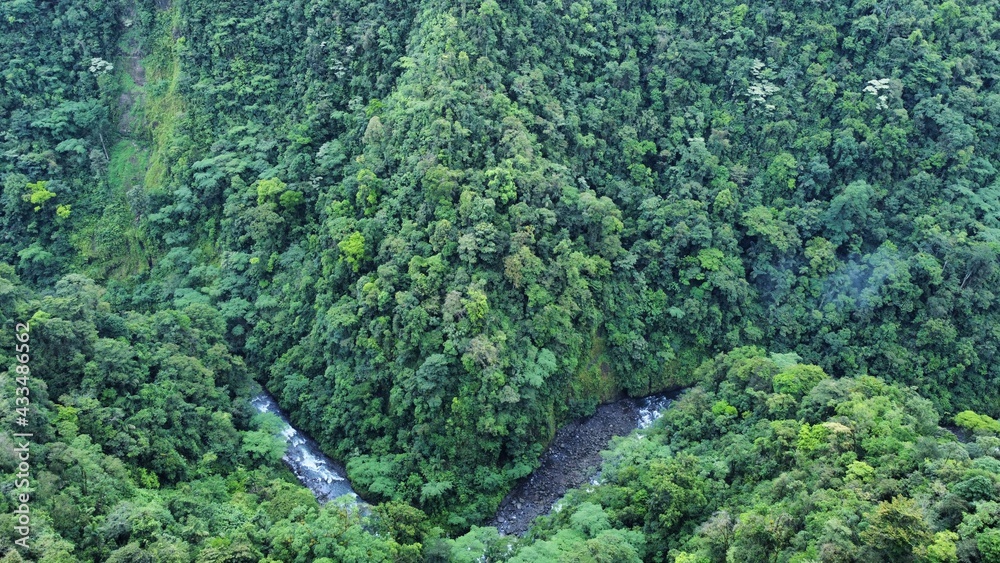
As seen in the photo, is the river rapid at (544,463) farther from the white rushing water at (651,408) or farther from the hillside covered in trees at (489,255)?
the hillside covered in trees at (489,255)

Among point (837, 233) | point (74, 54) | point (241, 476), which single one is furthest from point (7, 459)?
point (837, 233)

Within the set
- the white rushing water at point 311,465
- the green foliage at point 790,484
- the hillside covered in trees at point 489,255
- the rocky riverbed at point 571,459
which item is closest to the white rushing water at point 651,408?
the rocky riverbed at point 571,459

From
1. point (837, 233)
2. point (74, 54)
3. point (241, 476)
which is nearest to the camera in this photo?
point (241, 476)

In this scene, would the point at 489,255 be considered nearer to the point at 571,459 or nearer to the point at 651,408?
the point at 571,459

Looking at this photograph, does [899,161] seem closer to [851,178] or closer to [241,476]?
[851,178]

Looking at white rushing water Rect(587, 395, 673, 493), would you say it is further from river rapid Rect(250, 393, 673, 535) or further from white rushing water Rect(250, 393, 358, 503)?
Answer: white rushing water Rect(250, 393, 358, 503)

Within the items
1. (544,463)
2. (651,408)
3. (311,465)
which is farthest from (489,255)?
(311,465)
